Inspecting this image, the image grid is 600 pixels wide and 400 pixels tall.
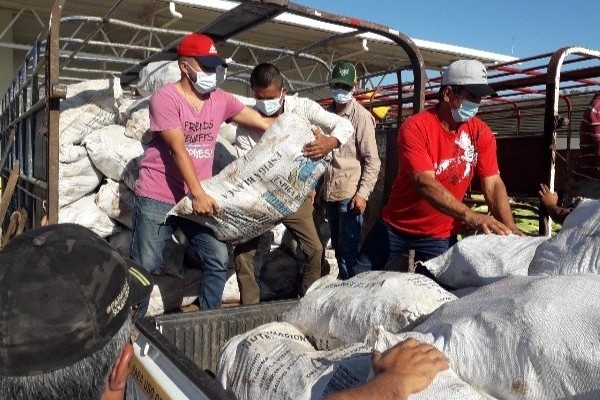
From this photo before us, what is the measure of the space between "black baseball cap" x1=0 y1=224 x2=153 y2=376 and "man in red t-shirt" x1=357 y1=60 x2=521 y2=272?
2087 mm

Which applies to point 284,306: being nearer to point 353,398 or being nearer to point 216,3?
point 353,398

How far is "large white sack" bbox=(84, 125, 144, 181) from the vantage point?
13.9 feet

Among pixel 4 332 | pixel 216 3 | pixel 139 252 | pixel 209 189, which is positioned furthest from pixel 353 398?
pixel 216 3

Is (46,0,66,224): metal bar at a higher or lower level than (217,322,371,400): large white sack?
higher

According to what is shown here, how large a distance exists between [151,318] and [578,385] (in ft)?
4.65

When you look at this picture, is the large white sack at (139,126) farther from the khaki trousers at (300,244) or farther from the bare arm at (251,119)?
the khaki trousers at (300,244)

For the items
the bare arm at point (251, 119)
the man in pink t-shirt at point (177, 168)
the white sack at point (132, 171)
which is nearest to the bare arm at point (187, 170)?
the man in pink t-shirt at point (177, 168)

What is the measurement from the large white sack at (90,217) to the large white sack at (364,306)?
2368 mm

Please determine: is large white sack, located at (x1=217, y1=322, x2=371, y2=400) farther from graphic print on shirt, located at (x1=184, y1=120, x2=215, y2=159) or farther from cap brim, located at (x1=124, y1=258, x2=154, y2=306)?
graphic print on shirt, located at (x1=184, y1=120, x2=215, y2=159)

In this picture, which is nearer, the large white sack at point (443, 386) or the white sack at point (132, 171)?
the large white sack at point (443, 386)

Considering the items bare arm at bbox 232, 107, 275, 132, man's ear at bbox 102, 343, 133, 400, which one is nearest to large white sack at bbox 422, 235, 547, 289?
man's ear at bbox 102, 343, 133, 400

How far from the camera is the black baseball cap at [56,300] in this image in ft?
3.37

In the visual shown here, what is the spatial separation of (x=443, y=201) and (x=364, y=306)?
3.84 feet

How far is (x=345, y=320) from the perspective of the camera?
2006 mm
